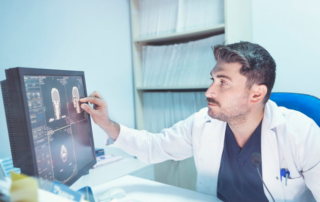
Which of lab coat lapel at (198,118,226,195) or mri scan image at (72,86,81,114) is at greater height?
mri scan image at (72,86,81,114)

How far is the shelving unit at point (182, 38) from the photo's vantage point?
162 cm

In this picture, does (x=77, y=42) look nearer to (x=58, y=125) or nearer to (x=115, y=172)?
(x=115, y=172)

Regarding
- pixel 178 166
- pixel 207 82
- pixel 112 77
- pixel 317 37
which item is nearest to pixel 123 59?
pixel 112 77

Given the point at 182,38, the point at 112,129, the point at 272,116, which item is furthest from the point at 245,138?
the point at 182,38

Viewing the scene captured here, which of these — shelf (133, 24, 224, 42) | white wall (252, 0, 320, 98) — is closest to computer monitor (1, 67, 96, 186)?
shelf (133, 24, 224, 42)

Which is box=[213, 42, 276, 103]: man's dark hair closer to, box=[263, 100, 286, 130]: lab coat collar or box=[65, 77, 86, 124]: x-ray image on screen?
box=[263, 100, 286, 130]: lab coat collar

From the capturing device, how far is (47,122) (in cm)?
74

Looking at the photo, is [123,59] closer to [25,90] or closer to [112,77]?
[112,77]

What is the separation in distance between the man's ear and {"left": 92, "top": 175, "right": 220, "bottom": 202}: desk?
480mm

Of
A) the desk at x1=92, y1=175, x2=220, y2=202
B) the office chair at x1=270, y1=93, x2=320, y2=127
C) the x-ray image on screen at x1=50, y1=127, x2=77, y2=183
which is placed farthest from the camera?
the office chair at x1=270, y1=93, x2=320, y2=127

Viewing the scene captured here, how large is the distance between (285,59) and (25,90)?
5.25ft

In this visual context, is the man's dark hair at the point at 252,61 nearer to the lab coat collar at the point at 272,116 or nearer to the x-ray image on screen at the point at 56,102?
the lab coat collar at the point at 272,116

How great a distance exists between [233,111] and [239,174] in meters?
0.29

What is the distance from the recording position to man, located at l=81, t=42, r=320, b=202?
3.49 ft
